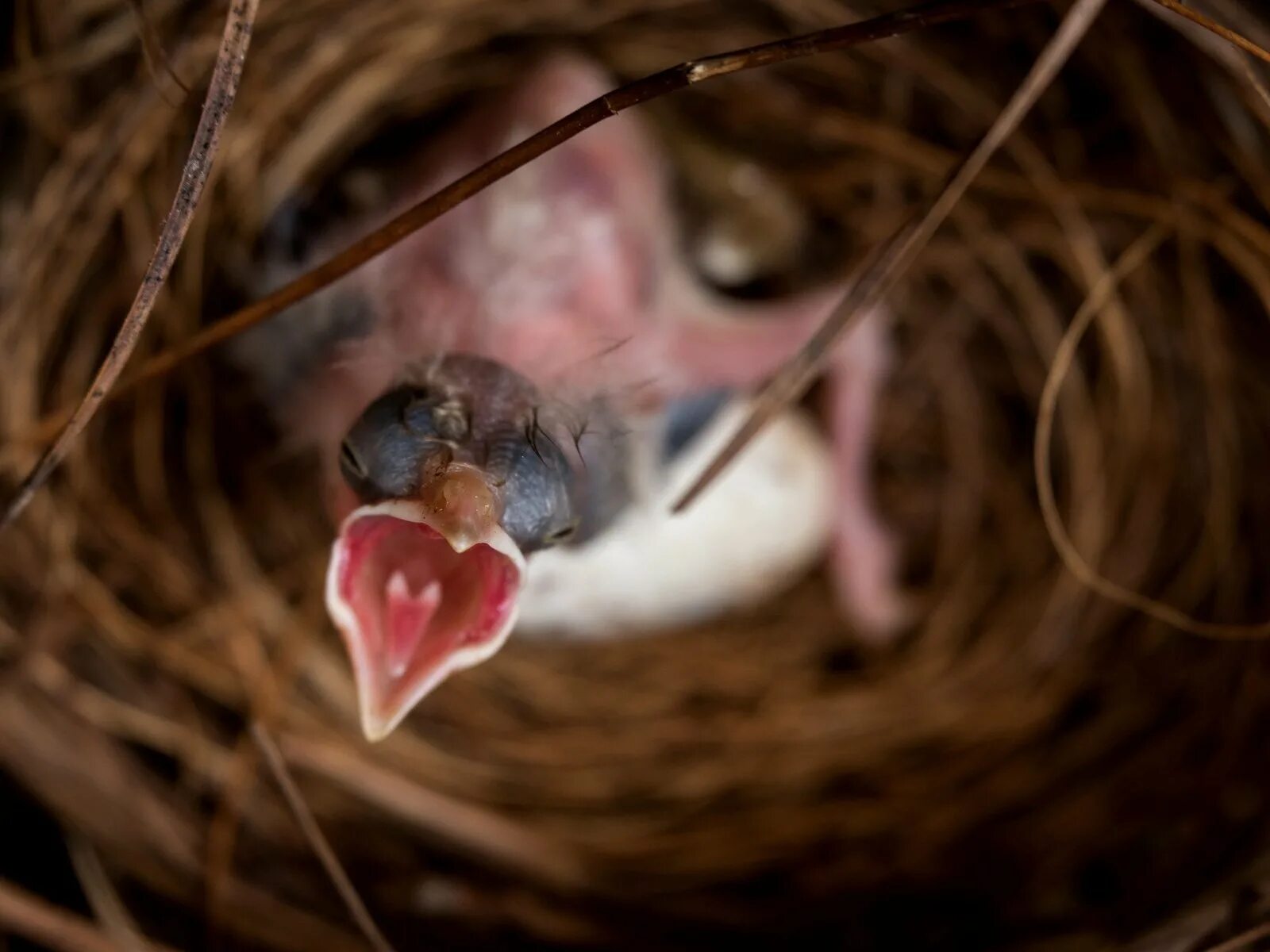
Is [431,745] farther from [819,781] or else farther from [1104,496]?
[1104,496]

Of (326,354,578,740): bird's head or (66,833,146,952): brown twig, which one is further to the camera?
(66,833,146,952): brown twig

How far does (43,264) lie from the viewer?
2.68ft

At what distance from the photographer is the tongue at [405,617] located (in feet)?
1.85

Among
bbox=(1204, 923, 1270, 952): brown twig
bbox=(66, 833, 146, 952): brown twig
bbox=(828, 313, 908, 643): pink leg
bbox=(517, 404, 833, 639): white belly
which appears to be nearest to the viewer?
bbox=(1204, 923, 1270, 952): brown twig

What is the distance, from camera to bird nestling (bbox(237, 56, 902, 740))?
54cm

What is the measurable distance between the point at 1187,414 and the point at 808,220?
417 millimetres

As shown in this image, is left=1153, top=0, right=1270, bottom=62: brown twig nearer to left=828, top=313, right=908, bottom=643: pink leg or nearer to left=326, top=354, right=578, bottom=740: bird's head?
left=326, top=354, right=578, bottom=740: bird's head

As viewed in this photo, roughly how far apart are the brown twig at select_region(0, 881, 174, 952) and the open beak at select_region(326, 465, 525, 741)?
0.98 feet

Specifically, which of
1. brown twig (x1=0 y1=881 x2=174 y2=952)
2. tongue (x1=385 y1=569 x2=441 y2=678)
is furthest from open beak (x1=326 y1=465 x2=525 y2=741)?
brown twig (x1=0 y1=881 x2=174 y2=952)

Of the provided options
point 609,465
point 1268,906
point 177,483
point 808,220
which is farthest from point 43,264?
point 1268,906

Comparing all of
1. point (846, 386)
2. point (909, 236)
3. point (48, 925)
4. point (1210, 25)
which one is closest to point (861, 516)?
point (846, 386)

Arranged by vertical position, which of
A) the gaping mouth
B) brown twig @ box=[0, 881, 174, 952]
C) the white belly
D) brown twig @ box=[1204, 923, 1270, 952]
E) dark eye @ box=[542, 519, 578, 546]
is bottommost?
brown twig @ box=[1204, 923, 1270, 952]

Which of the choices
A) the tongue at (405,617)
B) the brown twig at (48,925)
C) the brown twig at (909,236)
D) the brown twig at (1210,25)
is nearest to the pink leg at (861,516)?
the brown twig at (909,236)

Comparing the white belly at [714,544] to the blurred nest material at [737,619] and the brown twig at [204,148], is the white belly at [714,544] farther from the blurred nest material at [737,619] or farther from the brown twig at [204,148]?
the brown twig at [204,148]
